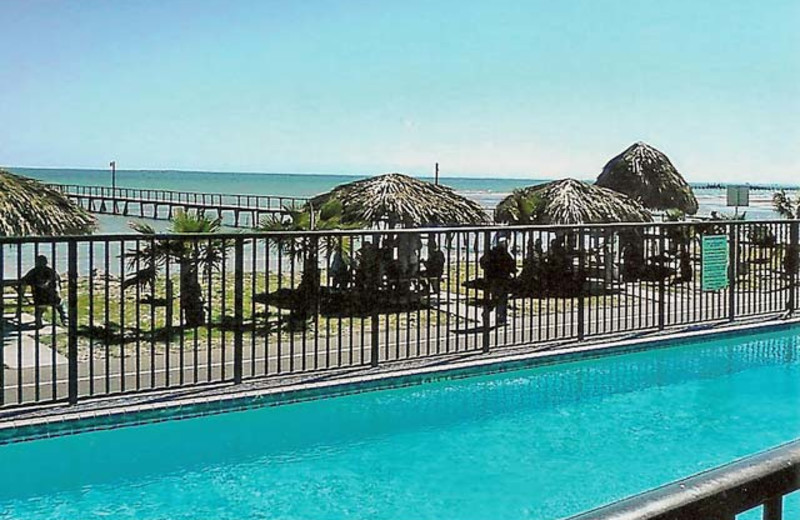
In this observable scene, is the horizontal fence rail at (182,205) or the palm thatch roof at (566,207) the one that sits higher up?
the horizontal fence rail at (182,205)

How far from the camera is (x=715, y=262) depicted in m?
8.63

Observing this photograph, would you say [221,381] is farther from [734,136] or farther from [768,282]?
[734,136]

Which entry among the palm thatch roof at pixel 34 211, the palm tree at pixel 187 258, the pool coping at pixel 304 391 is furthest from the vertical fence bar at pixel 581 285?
the palm thatch roof at pixel 34 211

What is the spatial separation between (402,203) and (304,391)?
4266 millimetres

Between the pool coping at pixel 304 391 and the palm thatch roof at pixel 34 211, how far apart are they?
9.22ft

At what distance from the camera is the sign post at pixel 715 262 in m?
8.53

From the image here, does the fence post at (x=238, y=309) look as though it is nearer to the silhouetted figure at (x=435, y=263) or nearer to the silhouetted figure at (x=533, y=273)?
the silhouetted figure at (x=435, y=263)

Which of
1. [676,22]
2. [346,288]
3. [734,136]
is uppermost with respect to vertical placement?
[676,22]

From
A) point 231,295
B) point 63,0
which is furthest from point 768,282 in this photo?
point 63,0

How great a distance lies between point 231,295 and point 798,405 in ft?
21.7

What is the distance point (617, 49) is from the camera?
12.1 metres

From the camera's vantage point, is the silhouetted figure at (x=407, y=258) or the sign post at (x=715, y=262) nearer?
the silhouetted figure at (x=407, y=258)

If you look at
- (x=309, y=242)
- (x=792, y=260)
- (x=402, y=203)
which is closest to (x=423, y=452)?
(x=309, y=242)

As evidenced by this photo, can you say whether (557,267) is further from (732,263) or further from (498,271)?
(732,263)
